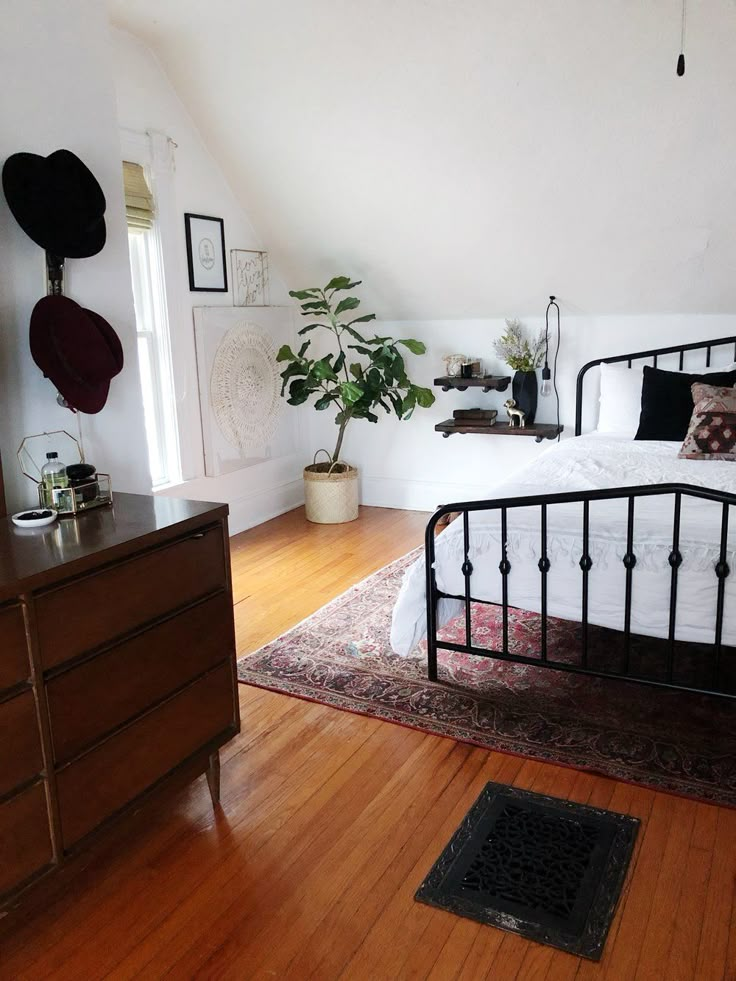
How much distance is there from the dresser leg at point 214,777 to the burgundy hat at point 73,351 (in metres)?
1.03

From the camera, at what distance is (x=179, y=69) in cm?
394

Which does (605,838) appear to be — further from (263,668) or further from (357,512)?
(357,512)

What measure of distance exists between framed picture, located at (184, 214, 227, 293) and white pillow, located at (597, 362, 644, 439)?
2.19m

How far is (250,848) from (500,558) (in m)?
1.17

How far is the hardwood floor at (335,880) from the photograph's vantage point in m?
1.70

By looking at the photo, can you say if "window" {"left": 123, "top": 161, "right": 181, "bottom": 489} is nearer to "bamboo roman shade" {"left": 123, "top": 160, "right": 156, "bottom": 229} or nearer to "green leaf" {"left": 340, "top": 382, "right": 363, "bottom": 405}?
"bamboo roman shade" {"left": 123, "top": 160, "right": 156, "bottom": 229}

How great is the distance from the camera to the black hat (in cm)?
208

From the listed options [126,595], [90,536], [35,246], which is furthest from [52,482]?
[35,246]

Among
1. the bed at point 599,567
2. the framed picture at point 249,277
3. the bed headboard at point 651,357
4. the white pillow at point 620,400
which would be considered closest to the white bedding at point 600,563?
the bed at point 599,567

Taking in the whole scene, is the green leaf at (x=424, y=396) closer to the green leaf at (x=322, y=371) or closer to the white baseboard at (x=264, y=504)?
the green leaf at (x=322, y=371)

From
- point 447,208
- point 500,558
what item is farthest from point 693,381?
point 500,558

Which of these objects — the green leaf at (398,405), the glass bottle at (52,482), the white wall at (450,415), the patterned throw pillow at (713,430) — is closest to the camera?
the glass bottle at (52,482)

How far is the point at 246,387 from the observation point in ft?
15.7

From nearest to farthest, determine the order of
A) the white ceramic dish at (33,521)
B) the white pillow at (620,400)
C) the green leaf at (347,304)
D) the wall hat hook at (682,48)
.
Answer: the white ceramic dish at (33,521) < the wall hat hook at (682,48) < the white pillow at (620,400) < the green leaf at (347,304)
